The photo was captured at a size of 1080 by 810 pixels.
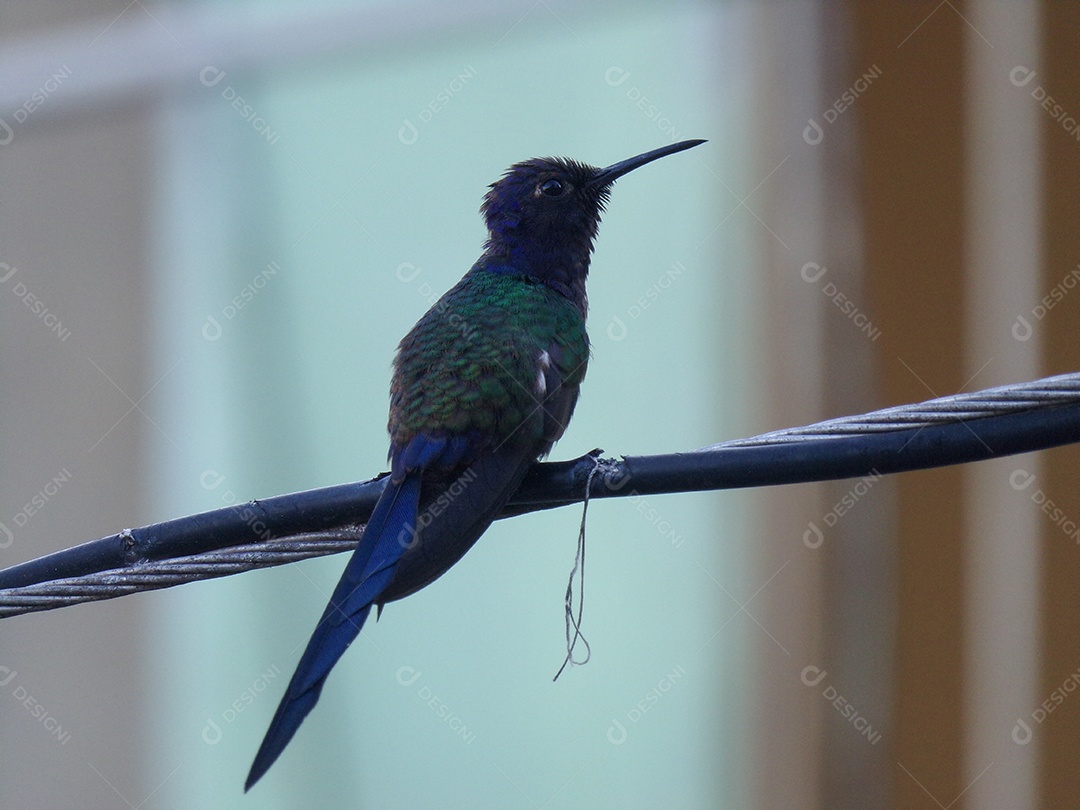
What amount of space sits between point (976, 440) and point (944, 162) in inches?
221

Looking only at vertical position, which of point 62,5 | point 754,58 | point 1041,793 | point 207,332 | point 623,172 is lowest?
point 1041,793

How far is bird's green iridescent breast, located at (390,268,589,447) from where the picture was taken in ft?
9.46

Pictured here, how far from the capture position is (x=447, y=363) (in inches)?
120

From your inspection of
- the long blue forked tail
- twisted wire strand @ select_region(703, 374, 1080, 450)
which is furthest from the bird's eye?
twisted wire strand @ select_region(703, 374, 1080, 450)

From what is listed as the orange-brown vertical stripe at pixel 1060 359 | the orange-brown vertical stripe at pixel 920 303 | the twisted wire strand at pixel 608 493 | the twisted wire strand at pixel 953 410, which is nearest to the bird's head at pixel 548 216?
the twisted wire strand at pixel 608 493

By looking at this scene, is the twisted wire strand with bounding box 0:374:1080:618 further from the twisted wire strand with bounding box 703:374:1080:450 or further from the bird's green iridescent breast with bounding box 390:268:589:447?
the bird's green iridescent breast with bounding box 390:268:589:447

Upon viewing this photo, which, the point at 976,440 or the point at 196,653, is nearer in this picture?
the point at 976,440

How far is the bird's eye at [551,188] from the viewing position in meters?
3.91

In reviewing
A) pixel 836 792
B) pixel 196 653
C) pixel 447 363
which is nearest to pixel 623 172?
pixel 447 363

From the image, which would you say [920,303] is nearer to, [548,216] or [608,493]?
[548,216]

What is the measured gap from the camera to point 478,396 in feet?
9.57

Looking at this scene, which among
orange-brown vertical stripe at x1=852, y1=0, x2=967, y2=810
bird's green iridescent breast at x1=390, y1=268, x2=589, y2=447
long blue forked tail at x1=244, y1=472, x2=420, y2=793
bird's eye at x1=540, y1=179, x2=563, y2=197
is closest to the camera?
long blue forked tail at x1=244, y1=472, x2=420, y2=793

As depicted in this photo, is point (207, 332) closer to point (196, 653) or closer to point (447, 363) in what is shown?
point (196, 653)

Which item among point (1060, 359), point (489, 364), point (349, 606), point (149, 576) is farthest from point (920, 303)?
point (149, 576)
